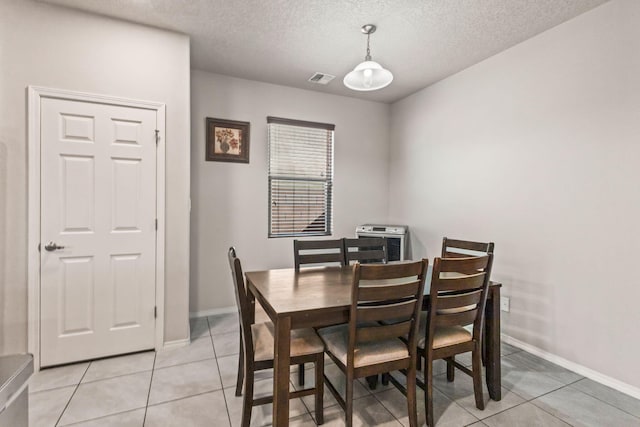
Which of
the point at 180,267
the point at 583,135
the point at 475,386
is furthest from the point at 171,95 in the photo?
the point at 583,135

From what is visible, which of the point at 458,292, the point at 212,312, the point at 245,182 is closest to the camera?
the point at 458,292

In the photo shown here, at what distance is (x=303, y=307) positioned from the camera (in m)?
1.57

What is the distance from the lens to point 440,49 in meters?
2.98

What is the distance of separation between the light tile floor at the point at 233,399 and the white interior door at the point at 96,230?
254mm

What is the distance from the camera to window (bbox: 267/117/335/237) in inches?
153

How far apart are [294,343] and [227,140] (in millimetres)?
2596

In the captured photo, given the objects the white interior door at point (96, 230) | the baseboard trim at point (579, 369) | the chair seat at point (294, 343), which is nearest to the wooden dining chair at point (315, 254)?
the chair seat at point (294, 343)

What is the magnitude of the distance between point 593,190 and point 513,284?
3.41 ft

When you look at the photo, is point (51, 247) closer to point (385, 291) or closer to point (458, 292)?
point (385, 291)

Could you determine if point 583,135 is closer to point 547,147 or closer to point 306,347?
point 547,147

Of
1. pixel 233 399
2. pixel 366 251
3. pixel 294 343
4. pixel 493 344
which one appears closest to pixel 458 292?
pixel 493 344

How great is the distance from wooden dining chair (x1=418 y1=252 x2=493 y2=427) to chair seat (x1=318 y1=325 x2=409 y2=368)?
0.19 m

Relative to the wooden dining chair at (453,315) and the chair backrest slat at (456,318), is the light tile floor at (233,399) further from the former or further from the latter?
the chair backrest slat at (456,318)

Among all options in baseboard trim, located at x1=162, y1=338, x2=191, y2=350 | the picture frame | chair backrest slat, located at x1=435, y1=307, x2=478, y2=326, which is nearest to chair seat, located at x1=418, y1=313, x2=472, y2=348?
chair backrest slat, located at x1=435, y1=307, x2=478, y2=326
